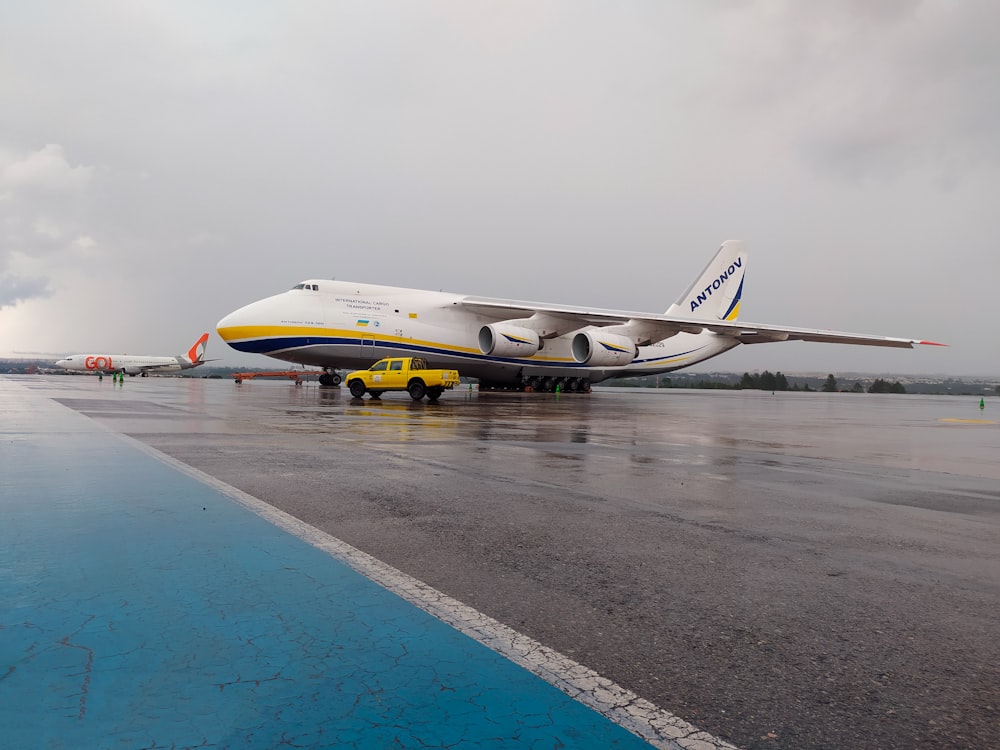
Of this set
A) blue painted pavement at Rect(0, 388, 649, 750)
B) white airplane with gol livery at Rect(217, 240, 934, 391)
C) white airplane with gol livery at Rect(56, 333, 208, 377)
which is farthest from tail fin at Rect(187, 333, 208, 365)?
blue painted pavement at Rect(0, 388, 649, 750)

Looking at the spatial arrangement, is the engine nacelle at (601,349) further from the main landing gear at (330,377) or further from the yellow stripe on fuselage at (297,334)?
the main landing gear at (330,377)

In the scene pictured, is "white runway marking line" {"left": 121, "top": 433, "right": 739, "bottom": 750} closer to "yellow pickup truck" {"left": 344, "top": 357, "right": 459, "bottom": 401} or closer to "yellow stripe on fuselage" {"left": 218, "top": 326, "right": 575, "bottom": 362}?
"yellow pickup truck" {"left": 344, "top": 357, "right": 459, "bottom": 401}

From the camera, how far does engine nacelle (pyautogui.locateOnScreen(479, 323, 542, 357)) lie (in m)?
29.1

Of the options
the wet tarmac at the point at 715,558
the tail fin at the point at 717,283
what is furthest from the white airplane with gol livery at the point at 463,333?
the wet tarmac at the point at 715,558

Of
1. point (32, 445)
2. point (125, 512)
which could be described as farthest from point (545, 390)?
point (125, 512)

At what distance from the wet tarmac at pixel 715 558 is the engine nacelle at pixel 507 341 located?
1804 centimetres

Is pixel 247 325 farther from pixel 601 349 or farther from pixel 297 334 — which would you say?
pixel 601 349

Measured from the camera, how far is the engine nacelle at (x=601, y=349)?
3016 centimetres

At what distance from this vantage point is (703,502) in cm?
656

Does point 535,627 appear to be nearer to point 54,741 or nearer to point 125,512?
point 54,741

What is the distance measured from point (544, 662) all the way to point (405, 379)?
68.1 ft

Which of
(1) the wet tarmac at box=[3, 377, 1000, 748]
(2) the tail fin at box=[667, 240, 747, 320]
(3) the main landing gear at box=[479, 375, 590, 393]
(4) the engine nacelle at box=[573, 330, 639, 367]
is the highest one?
(2) the tail fin at box=[667, 240, 747, 320]

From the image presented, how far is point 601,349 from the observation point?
30.3 meters

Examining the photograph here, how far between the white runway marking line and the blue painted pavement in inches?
2.7
